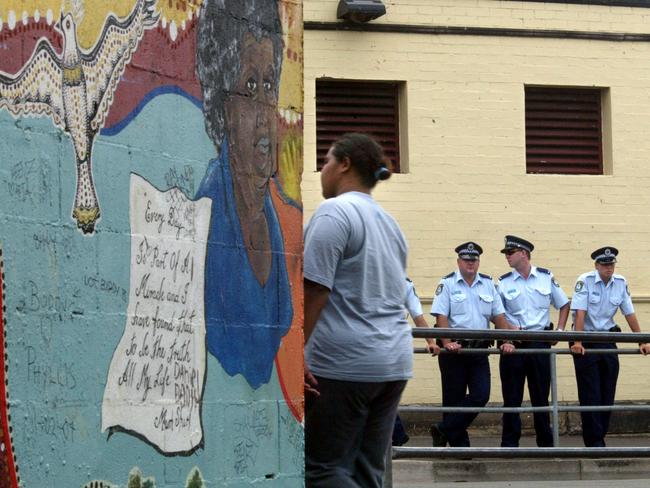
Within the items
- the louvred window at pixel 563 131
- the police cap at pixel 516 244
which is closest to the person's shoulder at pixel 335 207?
the police cap at pixel 516 244

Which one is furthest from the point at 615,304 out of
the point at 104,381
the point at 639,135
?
the point at 104,381

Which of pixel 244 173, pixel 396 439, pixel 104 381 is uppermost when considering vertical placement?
pixel 244 173

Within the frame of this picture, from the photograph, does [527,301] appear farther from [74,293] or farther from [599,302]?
[74,293]

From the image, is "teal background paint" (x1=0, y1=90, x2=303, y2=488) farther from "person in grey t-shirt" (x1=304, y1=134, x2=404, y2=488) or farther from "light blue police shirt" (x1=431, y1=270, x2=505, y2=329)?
"light blue police shirt" (x1=431, y1=270, x2=505, y2=329)

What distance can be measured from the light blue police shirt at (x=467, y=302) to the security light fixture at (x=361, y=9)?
406cm

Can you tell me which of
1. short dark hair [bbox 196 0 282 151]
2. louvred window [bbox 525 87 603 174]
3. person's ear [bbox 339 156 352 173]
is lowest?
person's ear [bbox 339 156 352 173]

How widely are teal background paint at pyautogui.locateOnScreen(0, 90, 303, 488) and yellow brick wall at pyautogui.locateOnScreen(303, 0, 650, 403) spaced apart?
35.7 feet

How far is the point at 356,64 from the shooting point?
17906mm

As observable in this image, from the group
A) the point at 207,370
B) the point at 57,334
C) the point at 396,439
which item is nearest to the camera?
the point at 57,334

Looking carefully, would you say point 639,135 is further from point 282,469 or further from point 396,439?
point 282,469

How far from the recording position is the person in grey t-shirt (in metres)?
6.73

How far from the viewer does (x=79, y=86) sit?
5988 millimetres

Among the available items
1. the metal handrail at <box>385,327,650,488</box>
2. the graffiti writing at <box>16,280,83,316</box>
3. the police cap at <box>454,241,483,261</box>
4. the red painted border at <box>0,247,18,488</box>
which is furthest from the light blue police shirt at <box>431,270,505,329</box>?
the red painted border at <box>0,247,18,488</box>

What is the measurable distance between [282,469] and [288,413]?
0.26m
